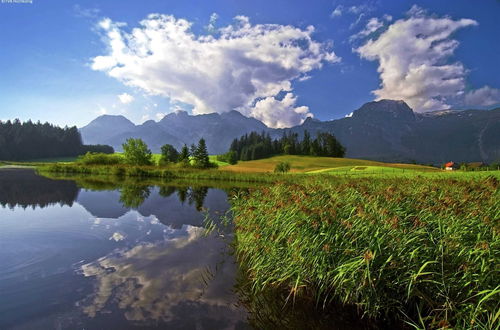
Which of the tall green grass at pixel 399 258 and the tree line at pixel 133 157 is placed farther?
the tree line at pixel 133 157

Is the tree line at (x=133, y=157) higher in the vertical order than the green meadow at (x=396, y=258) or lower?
higher

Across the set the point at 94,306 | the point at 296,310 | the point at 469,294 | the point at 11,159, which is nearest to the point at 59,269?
the point at 94,306

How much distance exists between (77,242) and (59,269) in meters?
3.37

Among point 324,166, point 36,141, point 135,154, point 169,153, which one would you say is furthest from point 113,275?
point 36,141

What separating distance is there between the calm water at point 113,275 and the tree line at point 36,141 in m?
147

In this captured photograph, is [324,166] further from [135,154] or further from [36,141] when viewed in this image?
[36,141]

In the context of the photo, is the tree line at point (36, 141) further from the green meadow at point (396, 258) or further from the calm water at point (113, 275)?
the green meadow at point (396, 258)

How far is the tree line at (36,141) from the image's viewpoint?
412 ft

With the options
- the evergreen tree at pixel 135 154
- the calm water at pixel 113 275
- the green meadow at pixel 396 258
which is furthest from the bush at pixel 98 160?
the green meadow at pixel 396 258

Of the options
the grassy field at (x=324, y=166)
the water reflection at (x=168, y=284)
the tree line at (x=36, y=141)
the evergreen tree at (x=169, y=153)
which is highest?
the tree line at (x=36, y=141)

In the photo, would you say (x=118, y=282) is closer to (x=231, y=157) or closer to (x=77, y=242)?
(x=77, y=242)

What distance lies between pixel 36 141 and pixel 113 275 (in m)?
167

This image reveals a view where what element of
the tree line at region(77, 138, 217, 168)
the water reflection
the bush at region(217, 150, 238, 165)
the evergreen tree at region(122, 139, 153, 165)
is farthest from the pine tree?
the water reflection

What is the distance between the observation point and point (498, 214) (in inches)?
253
